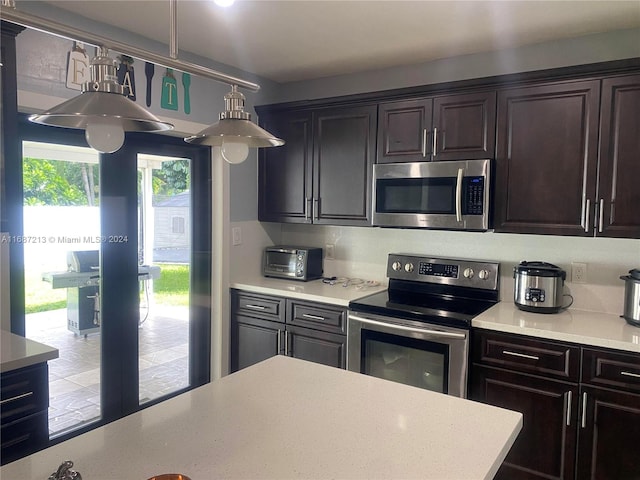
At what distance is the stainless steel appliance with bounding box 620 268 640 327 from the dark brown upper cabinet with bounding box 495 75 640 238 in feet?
0.67

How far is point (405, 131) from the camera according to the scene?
289cm

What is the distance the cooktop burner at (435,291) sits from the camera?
2.62 m

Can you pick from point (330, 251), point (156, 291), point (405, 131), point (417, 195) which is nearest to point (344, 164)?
point (405, 131)

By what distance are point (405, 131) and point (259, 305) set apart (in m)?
1.52

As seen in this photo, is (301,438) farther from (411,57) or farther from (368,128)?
(411,57)

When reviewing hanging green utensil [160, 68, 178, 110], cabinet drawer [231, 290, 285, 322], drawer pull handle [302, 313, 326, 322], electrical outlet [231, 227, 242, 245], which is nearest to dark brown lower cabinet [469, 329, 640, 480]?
drawer pull handle [302, 313, 326, 322]

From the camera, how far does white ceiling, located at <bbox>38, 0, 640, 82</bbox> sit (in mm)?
2254

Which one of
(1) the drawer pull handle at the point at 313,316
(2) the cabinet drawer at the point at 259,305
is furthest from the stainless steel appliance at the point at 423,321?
(2) the cabinet drawer at the point at 259,305

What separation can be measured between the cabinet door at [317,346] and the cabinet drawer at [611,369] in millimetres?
1309

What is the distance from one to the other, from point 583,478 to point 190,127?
290 centimetres

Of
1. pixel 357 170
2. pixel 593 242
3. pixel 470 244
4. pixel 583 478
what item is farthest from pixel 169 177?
pixel 583 478

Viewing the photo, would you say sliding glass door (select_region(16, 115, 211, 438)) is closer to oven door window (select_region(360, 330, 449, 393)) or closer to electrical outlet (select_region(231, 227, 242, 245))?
electrical outlet (select_region(231, 227, 242, 245))

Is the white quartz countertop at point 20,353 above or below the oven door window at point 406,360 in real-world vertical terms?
above

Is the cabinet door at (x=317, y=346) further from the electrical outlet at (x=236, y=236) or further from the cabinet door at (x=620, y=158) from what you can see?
the cabinet door at (x=620, y=158)
